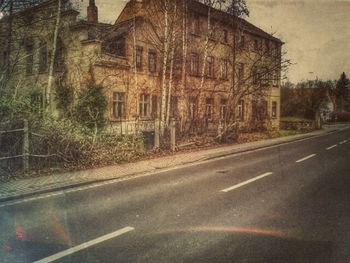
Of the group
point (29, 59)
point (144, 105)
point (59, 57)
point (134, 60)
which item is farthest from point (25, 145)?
point (29, 59)

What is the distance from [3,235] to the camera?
6.04 meters

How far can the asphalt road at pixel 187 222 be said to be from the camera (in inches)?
205

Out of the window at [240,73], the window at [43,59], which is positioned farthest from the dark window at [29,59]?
the window at [240,73]

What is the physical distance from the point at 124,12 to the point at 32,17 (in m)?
13.7

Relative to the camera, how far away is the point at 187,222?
22.0 feet

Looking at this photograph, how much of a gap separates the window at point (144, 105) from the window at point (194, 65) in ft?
17.5

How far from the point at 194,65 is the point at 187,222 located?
2683cm

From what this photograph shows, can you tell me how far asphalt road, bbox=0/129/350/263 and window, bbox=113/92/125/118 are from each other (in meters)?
15.6

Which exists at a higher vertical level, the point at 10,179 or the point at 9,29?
the point at 9,29

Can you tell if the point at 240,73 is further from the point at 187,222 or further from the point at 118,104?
the point at 187,222

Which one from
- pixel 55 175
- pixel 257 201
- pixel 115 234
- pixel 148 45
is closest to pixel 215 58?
pixel 148 45

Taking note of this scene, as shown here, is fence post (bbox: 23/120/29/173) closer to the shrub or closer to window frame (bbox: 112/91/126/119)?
the shrub

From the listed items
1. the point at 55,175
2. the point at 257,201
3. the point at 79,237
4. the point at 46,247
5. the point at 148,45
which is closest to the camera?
the point at 46,247

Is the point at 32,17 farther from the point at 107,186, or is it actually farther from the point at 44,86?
the point at 107,186
